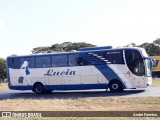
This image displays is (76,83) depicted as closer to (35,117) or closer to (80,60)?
(80,60)

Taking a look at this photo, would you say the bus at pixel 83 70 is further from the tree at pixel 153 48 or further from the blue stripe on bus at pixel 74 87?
the tree at pixel 153 48

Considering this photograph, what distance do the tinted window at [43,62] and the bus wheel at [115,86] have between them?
5.02 meters

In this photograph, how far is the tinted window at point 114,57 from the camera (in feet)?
71.1

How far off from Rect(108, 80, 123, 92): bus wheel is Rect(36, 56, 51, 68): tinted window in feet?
16.5

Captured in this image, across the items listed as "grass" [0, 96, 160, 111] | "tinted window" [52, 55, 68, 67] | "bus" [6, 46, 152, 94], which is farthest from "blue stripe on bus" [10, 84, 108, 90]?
"grass" [0, 96, 160, 111]

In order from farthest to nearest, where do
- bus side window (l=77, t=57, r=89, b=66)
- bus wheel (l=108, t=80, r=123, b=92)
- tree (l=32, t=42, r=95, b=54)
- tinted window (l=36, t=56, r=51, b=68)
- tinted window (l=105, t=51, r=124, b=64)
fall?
tree (l=32, t=42, r=95, b=54) < tinted window (l=36, t=56, r=51, b=68) < bus side window (l=77, t=57, r=89, b=66) < bus wheel (l=108, t=80, r=123, b=92) < tinted window (l=105, t=51, r=124, b=64)

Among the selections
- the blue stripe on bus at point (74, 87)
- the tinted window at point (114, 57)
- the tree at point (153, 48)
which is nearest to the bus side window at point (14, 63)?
the blue stripe on bus at point (74, 87)

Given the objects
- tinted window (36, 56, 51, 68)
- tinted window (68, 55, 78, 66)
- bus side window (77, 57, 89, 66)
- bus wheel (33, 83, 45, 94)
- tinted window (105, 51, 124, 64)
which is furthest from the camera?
bus wheel (33, 83, 45, 94)

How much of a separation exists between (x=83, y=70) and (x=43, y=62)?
10.9 ft

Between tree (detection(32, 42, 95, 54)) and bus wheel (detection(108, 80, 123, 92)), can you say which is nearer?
bus wheel (detection(108, 80, 123, 92))

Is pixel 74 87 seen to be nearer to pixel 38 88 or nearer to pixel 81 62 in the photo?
pixel 81 62

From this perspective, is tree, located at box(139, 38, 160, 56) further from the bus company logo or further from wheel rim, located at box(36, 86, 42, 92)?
the bus company logo

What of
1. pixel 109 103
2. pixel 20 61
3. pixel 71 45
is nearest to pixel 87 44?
pixel 71 45

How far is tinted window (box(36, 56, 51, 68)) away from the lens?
24062 mm
